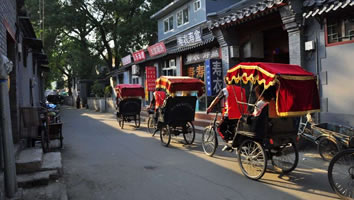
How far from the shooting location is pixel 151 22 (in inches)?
1155

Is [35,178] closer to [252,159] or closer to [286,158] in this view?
[252,159]

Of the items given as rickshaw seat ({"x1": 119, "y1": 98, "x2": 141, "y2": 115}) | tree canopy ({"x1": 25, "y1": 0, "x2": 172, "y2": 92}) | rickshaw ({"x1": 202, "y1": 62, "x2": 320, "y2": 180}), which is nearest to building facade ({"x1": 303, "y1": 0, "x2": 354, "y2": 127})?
rickshaw ({"x1": 202, "y1": 62, "x2": 320, "y2": 180})

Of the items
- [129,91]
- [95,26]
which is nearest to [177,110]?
[129,91]

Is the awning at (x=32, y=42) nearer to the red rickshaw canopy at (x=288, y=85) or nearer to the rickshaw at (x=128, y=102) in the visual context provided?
the rickshaw at (x=128, y=102)

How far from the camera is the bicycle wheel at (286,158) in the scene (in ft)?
20.2

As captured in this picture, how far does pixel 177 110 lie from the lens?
9.62 meters

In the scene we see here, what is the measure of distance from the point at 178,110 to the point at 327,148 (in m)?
4.46

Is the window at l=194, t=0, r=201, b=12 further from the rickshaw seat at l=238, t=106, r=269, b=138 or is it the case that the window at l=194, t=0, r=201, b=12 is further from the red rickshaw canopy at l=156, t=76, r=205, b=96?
the rickshaw seat at l=238, t=106, r=269, b=138

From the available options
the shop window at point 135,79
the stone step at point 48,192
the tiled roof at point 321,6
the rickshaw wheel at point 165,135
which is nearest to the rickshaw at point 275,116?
the tiled roof at point 321,6

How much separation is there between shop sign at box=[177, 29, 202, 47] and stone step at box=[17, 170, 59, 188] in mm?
9522

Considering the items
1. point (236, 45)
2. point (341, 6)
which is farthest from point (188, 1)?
point (341, 6)

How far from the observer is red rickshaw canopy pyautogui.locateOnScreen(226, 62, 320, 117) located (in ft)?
18.2

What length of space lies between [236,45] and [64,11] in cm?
2497

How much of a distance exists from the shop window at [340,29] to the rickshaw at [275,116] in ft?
9.36
